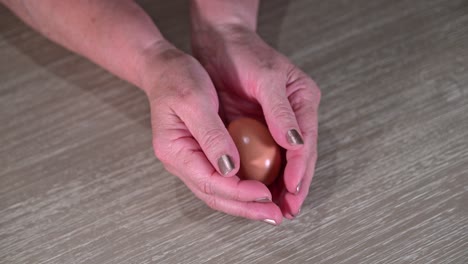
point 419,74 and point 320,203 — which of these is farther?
point 419,74

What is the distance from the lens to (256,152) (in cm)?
85

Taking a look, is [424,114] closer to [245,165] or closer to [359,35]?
[359,35]

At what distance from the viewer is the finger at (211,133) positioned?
782mm

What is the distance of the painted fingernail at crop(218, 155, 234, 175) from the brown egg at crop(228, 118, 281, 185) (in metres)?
0.07

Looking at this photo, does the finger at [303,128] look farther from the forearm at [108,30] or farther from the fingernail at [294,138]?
the forearm at [108,30]

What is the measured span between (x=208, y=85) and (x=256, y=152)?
0.45 ft

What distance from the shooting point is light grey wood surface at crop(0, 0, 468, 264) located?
85 centimetres

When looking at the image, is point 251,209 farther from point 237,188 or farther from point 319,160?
point 319,160

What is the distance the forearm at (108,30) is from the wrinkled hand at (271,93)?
110 mm

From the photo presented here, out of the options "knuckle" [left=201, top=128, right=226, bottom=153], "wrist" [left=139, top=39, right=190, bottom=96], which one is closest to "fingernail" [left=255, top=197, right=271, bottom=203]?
"knuckle" [left=201, top=128, right=226, bottom=153]

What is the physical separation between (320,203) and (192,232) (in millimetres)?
216

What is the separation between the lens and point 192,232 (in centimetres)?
87

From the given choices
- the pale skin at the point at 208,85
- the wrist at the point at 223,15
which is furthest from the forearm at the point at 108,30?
the wrist at the point at 223,15

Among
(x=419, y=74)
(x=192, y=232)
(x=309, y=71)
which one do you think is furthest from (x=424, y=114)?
(x=192, y=232)
